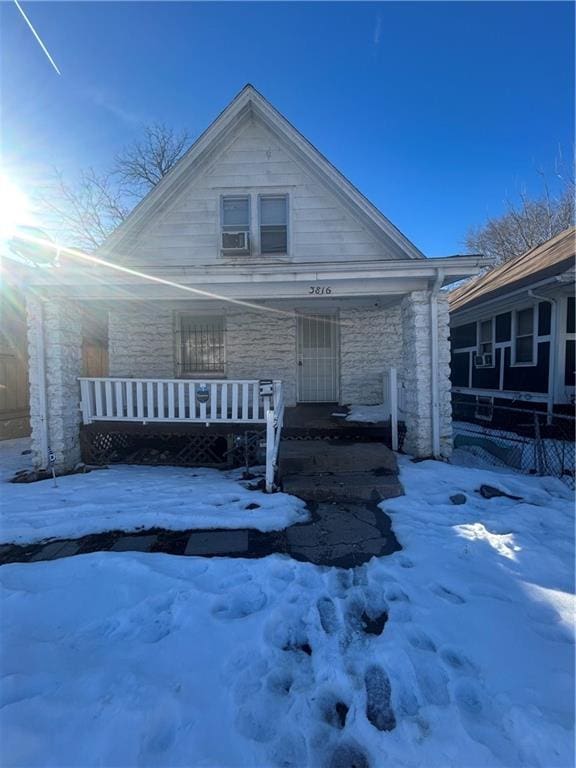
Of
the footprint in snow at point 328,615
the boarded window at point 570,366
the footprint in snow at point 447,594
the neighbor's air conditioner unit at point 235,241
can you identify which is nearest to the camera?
the footprint in snow at point 328,615

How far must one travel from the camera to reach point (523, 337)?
852 centimetres

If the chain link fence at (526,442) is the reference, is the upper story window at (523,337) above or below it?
above

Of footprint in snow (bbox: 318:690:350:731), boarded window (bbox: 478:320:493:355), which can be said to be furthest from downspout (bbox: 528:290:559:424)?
footprint in snow (bbox: 318:690:350:731)

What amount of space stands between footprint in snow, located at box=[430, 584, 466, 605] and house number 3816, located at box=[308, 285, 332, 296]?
434cm

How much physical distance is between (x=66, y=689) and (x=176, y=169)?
8229 millimetres

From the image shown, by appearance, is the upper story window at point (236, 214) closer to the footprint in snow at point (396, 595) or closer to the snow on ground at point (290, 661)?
the snow on ground at point (290, 661)

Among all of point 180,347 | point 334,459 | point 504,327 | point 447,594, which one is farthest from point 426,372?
point 180,347

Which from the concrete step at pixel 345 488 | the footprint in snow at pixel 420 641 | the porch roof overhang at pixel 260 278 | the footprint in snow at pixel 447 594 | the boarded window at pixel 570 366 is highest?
the porch roof overhang at pixel 260 278

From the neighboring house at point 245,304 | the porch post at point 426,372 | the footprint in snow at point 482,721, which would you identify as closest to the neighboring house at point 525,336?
the porch post at point 426,372

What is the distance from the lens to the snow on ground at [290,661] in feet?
4.92

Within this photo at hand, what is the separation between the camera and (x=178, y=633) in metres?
2.10

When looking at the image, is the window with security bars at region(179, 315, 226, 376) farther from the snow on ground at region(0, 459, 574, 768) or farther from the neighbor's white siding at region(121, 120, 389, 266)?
the snow on ground at region(0, 459, 574, 768)

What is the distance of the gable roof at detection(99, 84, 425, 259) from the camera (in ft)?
23.8

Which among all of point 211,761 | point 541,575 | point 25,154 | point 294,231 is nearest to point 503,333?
point 294,231
